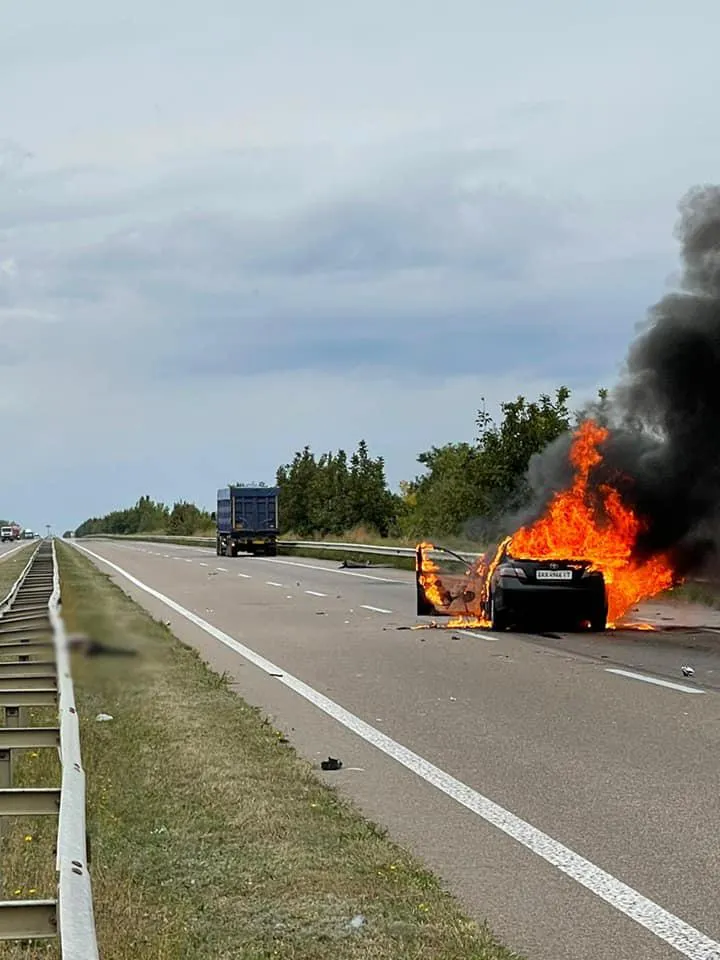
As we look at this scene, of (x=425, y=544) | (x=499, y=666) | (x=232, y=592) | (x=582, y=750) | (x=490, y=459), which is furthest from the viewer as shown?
(x=490, y=459)

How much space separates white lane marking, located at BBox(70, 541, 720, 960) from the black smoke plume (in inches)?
421

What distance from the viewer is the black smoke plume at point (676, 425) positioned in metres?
21.2

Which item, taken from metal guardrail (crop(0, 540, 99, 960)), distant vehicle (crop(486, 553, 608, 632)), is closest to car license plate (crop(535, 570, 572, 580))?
distant vehicle (crop(486, 553, 608, 632))

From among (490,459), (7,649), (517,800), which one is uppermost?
(490,459)

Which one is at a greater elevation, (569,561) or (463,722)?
(569,561)

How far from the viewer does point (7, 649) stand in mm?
7051

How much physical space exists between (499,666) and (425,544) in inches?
227

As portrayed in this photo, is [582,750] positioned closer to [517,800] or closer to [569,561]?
[517,800]

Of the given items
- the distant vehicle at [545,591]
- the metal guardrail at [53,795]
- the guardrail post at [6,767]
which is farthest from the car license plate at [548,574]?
the guardrail post at [6,767]

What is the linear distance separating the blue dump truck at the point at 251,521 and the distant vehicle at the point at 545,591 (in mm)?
37388

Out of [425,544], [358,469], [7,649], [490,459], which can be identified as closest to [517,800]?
[7,649]

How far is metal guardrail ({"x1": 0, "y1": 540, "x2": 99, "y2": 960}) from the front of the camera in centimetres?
319

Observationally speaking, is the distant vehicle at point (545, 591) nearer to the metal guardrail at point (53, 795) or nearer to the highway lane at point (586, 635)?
the highway lane at point (586, 635)

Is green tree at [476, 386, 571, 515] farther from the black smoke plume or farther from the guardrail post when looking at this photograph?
the guardrail post
